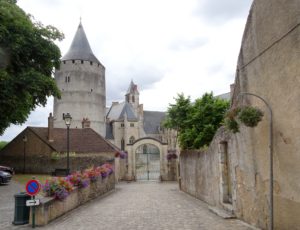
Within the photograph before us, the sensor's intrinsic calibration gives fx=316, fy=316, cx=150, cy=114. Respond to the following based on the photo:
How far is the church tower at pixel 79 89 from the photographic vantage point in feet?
168

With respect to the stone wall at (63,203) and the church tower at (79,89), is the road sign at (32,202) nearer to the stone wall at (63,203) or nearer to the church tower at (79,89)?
the stone wall at (63,203)

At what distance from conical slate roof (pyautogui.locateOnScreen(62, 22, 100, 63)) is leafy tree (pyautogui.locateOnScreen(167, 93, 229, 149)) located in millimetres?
37299

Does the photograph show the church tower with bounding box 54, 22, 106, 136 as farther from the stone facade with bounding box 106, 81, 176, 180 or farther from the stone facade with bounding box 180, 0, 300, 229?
the stone facade with bounding box 180, 0, 300, 229

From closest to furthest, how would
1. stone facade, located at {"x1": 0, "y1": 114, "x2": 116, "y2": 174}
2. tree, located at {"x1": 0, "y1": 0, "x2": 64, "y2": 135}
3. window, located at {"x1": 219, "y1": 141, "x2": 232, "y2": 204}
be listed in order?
window, located at {"x1": 219, "y1": 141, "x2": 232, "y2": 204}, tree, located at {"x1": 0, "y1": 0, "x2": 64, "y2": 135}, stone facade, located at {"x1": 0, "y1": 114, "x2": 116, "y2": 174}

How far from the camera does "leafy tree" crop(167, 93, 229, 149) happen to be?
56.7 feet

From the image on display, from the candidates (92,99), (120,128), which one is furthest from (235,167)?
(120,128)

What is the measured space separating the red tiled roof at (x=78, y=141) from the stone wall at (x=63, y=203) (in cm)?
1377

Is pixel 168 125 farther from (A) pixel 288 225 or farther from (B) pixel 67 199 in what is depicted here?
(A) pixel 288 225

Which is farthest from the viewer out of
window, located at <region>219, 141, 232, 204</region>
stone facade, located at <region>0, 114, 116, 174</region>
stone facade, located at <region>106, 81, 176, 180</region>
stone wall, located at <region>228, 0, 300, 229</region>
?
stone facade, located at <region>106, 81, 176, 180</region>

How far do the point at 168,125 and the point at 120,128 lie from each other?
4391 centimetres

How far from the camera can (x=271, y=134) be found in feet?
21.0

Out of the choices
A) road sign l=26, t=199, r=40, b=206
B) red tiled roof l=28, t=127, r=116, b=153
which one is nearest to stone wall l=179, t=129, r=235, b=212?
road sign l=26, t=199, r=40, b=206

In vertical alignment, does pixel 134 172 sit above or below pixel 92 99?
below

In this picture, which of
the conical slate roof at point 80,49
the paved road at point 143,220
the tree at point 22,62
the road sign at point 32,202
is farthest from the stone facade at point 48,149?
the conical slate roof at point 80,49
